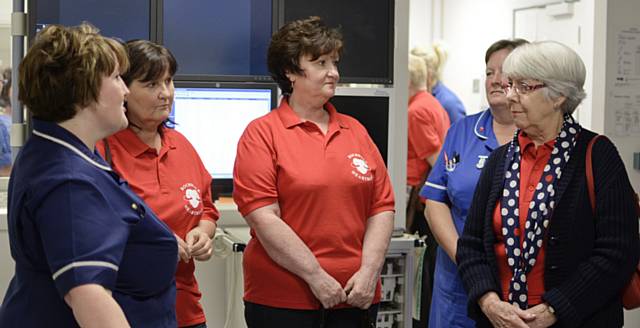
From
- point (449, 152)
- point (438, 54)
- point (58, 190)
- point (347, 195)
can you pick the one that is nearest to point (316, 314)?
point (347, 195)

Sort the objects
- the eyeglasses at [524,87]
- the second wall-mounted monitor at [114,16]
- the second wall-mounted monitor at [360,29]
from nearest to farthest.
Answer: the eyeglasses at [524,87] → the second wall-mounted monitor at [114,16] → the second wall-mounted monitor at [360,29]

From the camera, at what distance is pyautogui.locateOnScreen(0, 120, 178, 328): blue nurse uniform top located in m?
1.59

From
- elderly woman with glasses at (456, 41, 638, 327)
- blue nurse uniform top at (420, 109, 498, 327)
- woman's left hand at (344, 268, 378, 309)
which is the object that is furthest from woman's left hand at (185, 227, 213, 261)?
blue nurse uniform top at (420, 109, 498, 327)

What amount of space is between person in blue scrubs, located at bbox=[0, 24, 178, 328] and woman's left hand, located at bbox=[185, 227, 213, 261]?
0.55 metres

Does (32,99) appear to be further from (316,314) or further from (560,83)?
(560,83)

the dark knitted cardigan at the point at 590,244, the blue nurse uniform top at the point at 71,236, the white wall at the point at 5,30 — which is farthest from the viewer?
the white wall at the point at 5,30

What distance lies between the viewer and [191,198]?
239 cm

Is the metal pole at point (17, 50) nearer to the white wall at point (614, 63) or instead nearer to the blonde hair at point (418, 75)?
the white wall at point (614, 63)

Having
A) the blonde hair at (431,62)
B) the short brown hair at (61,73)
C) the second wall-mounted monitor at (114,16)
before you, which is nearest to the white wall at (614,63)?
the blonde hair at (431,62)

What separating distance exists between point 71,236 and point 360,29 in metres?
1.80

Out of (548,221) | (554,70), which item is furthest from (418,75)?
(548,221)

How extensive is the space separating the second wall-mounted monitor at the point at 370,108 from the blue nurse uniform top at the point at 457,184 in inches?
11.7

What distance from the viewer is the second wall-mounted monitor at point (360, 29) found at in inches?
123

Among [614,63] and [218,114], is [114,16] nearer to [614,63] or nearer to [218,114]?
[218,114]
